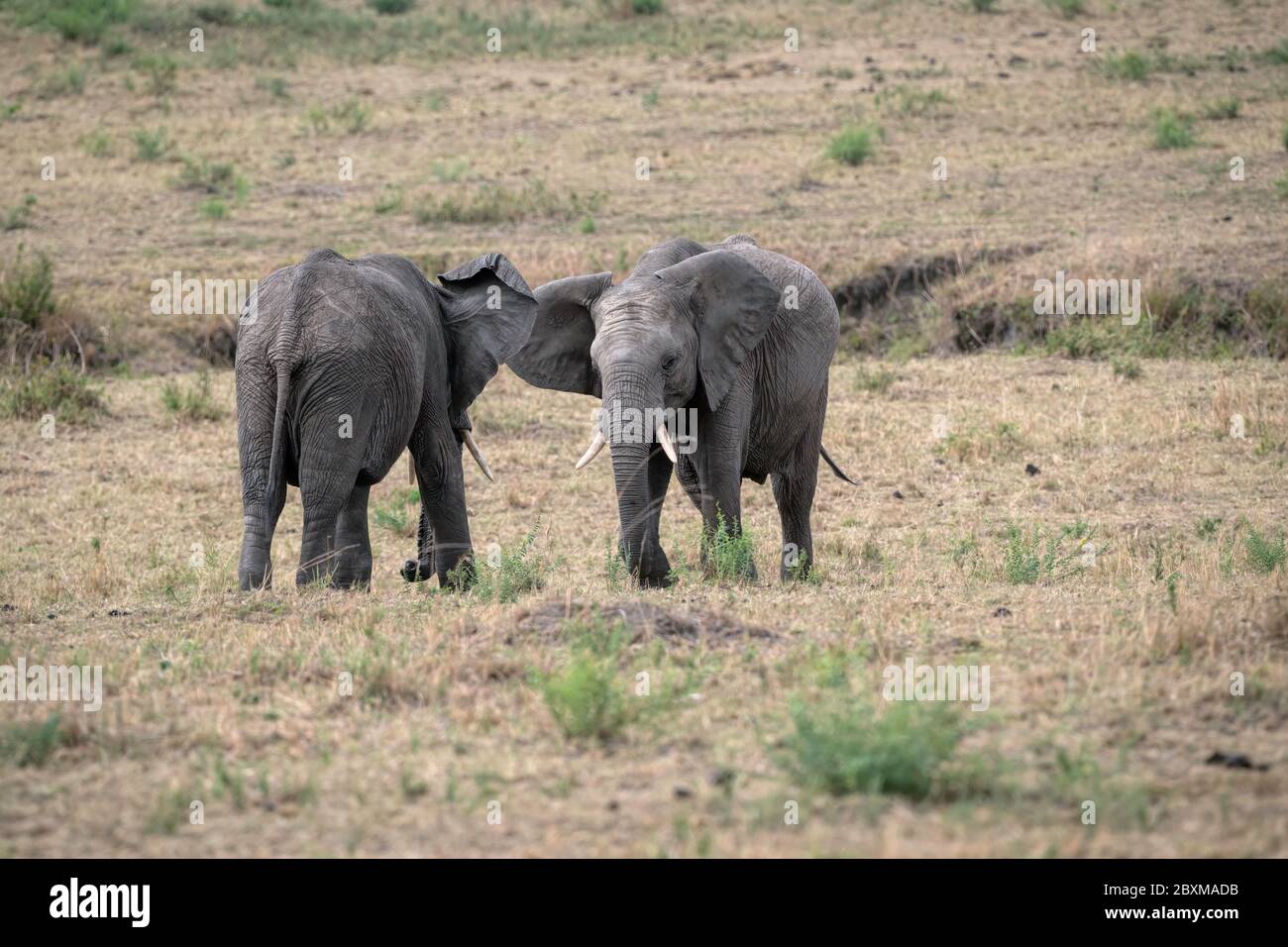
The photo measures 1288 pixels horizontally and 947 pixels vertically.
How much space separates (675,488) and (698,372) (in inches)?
167

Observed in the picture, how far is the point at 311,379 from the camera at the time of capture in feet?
27.2

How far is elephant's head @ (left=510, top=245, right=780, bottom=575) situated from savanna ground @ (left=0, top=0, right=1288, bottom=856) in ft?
2.47

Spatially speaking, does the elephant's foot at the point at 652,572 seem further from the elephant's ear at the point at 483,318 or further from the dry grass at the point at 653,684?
the elephant's ear at the point at 483,318

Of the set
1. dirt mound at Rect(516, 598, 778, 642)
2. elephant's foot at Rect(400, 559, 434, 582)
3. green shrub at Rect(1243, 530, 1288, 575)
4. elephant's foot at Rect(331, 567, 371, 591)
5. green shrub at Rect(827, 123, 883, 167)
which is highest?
green shrub at Rect(827, 123, 883, 167)

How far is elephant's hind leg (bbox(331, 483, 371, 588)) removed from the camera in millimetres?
9195

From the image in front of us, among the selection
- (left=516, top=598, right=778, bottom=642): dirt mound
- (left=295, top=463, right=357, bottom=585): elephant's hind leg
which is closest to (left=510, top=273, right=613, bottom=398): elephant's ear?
(left=295, top=463, right=357, bottom=585): elephant's hind leg

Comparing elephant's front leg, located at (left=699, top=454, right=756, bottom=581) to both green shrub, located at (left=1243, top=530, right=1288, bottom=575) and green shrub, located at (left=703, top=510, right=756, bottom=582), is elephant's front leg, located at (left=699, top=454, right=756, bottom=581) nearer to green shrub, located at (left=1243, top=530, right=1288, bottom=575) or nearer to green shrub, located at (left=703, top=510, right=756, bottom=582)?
green shrub, located at (left=703, top=510, right=756, bottom=582)

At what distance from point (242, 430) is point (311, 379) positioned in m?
0.53

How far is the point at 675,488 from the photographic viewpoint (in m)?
13.3

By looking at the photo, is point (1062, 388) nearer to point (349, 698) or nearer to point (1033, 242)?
point (1033, 242)

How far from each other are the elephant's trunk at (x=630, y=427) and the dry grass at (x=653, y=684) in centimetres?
51

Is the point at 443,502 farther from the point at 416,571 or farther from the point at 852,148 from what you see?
the point at 852,148

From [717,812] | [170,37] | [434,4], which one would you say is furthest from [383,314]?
[434,4]

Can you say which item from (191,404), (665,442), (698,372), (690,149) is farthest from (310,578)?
(690,149)
